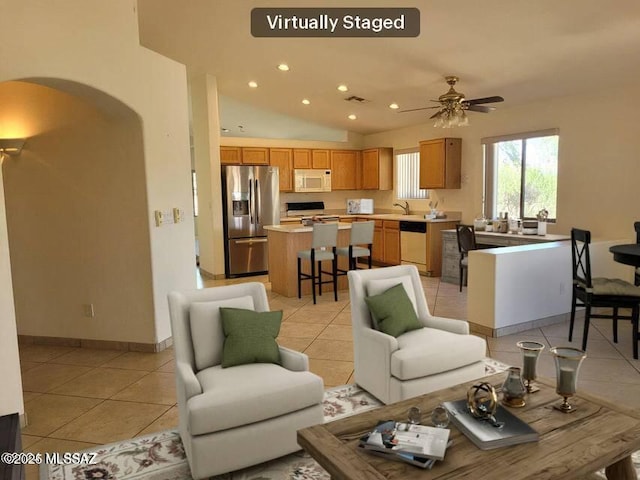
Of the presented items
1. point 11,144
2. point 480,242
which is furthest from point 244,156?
point 11,144

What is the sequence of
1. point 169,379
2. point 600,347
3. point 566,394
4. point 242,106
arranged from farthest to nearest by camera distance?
point 242,106 < point 600,347 < point 169,379 < point 566,394

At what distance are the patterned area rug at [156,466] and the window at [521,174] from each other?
4.40m

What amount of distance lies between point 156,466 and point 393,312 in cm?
167

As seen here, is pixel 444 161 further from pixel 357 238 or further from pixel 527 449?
pixel 527 449

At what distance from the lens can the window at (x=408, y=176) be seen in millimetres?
8430

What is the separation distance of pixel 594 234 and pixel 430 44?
119 inches

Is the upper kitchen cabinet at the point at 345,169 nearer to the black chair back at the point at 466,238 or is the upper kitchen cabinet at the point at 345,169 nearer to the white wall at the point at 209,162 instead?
the white wall at the point at 209,162

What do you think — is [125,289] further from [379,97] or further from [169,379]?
[379,97]

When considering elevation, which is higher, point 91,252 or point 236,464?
→ point 91,252

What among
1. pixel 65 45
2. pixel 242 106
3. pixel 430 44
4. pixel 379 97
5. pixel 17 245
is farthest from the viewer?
pixel 242 106

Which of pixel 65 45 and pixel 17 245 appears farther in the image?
pixel 17 245

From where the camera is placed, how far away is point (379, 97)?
6.88m

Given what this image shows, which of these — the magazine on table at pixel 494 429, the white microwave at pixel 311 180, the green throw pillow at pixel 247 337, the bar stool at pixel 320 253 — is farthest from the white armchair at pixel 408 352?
the white microwave at pixel 311 180

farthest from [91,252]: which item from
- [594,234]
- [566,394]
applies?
[594,234]
